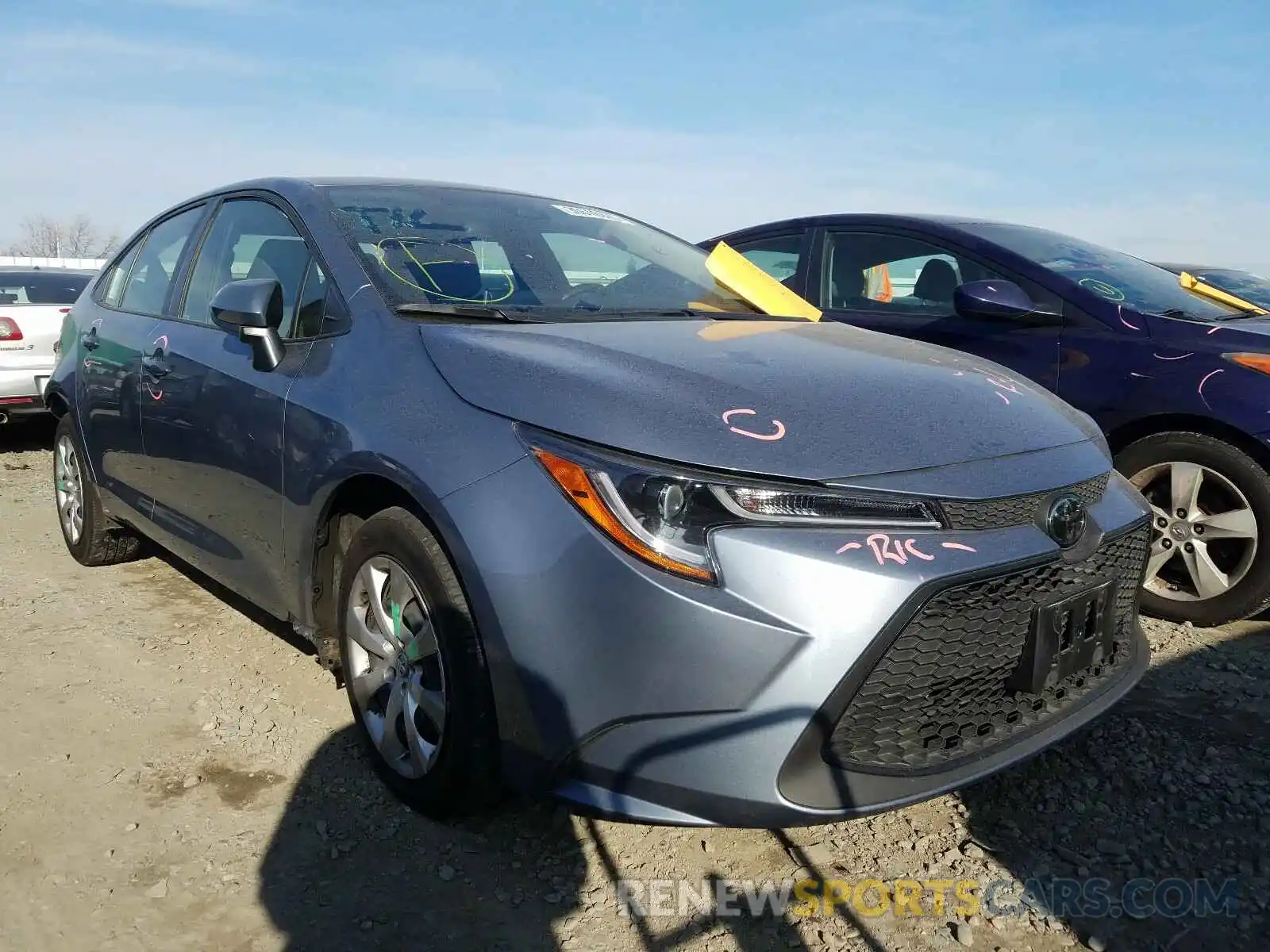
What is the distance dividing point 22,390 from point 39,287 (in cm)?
121

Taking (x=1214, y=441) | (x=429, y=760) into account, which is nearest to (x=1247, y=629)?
(x=1214, y=441)

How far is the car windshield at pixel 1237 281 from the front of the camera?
6773mm

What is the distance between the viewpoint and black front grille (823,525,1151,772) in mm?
1922

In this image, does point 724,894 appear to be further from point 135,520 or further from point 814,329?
point 135,520

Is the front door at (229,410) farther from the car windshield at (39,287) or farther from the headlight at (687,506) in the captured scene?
the car windshield at (39,287)

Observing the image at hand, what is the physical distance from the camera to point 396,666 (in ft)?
7.96

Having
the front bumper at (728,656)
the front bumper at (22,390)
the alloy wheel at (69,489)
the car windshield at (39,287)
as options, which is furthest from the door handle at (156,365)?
the car windshield at (39,287)

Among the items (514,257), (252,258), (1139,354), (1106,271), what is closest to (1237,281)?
(1106,271)

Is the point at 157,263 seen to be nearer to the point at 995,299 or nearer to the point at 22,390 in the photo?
the point at 995,299

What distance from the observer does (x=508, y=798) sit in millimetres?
2404

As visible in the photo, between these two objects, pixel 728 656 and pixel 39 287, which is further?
pixel 39 287

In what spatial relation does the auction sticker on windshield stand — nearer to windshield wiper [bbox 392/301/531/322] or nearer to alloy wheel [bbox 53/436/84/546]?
windshield wiper [bbox 392/301/531/322]

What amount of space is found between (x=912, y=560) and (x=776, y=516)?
261 mm

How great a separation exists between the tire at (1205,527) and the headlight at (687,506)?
7.07ft
